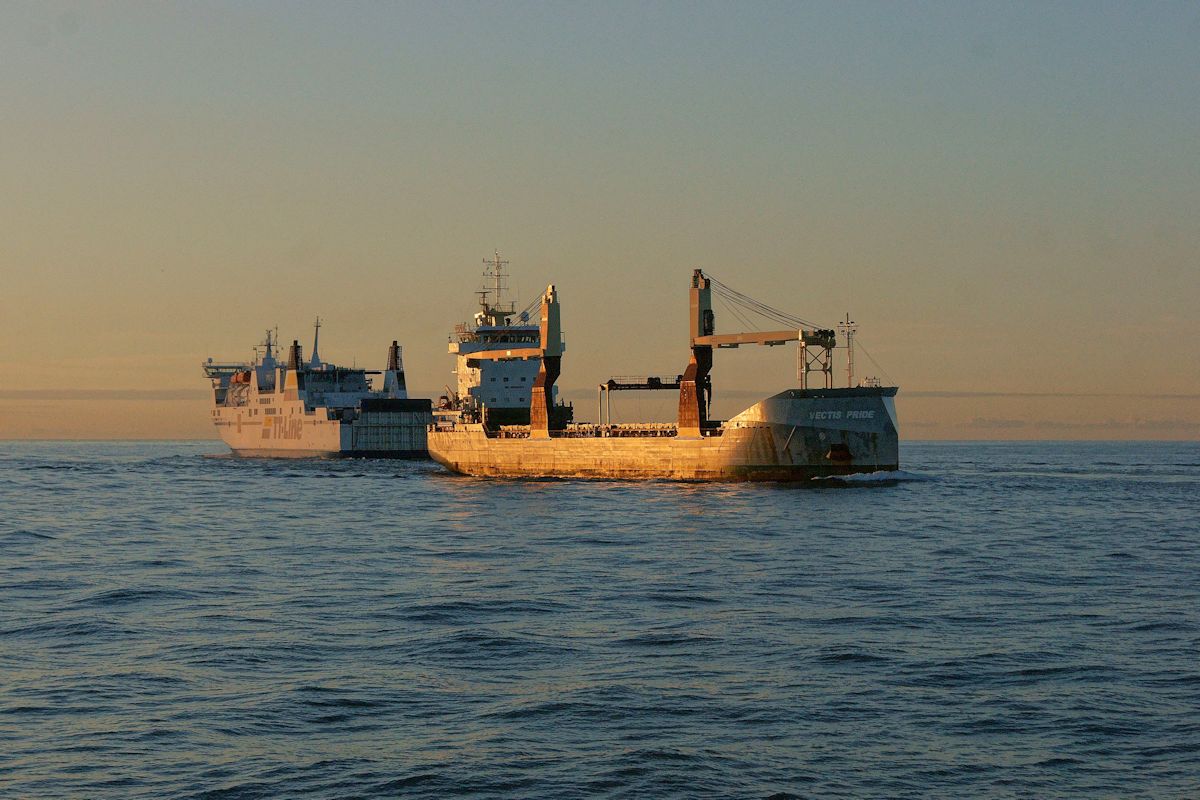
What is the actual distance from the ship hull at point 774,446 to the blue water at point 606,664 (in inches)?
939

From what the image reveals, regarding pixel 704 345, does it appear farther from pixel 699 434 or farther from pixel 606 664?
pixel 606 664

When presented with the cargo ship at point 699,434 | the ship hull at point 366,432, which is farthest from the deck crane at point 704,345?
the ship hull at point 366,432

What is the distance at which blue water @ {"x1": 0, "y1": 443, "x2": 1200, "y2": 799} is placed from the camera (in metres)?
15.3

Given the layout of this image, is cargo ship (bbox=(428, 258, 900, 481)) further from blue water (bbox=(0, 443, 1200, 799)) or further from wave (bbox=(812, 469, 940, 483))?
blue water (bbox=(0, 443, 1200, 799))

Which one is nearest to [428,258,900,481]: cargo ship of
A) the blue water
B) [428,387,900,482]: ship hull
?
[428,387,900,482]: ship hull

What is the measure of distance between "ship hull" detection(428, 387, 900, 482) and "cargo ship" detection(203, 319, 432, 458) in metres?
51.7

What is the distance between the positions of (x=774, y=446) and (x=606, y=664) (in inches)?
2066

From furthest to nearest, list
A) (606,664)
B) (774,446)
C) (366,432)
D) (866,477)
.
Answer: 1. (366,432)
2. (774,446)
3. (866,477)
4. (606,664)

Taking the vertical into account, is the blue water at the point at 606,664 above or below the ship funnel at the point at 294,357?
below

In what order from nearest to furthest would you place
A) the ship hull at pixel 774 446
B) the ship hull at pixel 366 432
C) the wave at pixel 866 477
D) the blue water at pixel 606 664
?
1. the blue water at pixel 606 664
2. the ship hull at pixel 774 446
3. the wave at pixel 866 477
4. the ship hull at pixel 366 432

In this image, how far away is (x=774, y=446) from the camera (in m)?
72.8

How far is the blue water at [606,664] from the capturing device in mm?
15305

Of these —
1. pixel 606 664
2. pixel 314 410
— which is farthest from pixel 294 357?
pixel 606 664

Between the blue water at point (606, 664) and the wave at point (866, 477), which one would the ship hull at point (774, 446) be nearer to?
the wave at point (866, 477)
